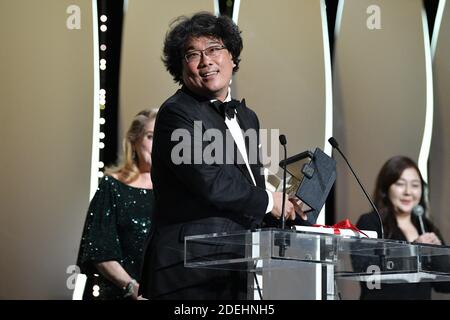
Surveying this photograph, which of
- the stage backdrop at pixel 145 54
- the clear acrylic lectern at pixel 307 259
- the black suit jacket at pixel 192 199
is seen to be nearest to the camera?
the clear acrylic lectern at pixel 307 259

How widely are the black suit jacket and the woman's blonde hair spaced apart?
3.63 ft

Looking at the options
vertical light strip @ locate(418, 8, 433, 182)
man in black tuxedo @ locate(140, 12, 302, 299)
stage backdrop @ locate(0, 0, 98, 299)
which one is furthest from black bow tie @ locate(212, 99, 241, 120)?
vertical light strip @ locate(418, 8, 433, 182)

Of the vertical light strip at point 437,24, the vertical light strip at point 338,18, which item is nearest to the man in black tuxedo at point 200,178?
the vertical light strip at point 338,18

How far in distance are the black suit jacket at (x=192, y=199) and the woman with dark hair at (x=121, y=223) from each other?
1.05 metres

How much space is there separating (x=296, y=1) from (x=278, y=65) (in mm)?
321

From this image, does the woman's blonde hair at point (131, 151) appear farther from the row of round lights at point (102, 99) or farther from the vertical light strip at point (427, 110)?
the vertical light strip at point (427, 110)

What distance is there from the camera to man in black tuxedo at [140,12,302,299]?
113 inches

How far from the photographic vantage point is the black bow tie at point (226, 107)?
3.10 meters

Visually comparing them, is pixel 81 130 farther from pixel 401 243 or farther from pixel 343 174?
pixel 401 243

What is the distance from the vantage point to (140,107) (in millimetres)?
4273

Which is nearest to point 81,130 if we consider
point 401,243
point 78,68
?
point 78,68

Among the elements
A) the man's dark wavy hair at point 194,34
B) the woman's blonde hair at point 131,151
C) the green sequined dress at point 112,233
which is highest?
the man's dark wavy hair at point 194,34

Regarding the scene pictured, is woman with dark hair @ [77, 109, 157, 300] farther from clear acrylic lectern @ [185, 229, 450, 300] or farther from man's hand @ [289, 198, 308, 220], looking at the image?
clear acrylic lectern @ [185, 229, 450, 300]
